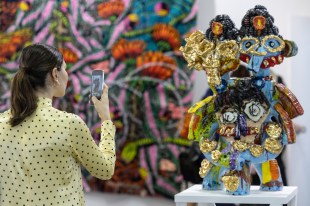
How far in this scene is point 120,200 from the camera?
13.1ft

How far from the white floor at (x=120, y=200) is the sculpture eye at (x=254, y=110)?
151 centimetres

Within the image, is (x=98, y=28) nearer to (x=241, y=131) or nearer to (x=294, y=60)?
(x=294, y=60)

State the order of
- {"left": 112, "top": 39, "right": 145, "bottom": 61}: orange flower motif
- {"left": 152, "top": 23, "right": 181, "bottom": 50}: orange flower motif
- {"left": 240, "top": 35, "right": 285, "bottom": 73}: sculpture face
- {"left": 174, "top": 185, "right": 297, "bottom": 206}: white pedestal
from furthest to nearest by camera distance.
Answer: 1. {"left": 112, "top": 39, "right": 145, "bottom": 61}: orange flower motif
2. {"left": 152, "top": 23, "right": 181, "bottom": 50}: orange flower motif
3. {"left": 240, "top": 35, "right": 285, "bottom": 73}: sculpture face
4. {"left": 174, "top": 185, "right": 297, "bottom": 206}: white pedestal

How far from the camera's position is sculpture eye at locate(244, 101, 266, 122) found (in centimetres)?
243

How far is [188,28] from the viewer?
3758 millimetres

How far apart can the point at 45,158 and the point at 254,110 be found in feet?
2.61

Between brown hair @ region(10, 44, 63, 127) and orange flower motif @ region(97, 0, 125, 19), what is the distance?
186cm

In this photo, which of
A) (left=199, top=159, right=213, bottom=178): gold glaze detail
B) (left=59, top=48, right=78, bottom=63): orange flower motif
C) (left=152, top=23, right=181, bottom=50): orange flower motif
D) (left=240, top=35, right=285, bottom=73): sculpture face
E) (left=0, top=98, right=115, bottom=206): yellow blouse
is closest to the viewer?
(left=0, top=98, right=115, bottom=206): yellow blouse

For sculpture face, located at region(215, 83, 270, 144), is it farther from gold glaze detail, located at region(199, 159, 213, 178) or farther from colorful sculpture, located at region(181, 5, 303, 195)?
gold glaze detail, located at region(199, 159, 213, 178)

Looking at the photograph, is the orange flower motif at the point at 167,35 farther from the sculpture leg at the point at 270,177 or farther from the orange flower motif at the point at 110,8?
the sculpture leg at the point at 270,177

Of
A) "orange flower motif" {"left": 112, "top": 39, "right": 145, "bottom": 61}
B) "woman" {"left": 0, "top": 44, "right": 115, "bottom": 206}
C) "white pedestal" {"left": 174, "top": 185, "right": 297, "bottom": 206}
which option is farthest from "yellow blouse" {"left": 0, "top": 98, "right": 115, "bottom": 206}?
"orange flower motif" {"left": 112, "top": 39, "right": 145, "bottom": 61}

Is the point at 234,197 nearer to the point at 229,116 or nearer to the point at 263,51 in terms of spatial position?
the point at 229,116

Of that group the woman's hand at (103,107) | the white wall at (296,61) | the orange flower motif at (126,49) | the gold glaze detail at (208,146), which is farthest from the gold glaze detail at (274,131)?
the orange flower motif at (126,49)

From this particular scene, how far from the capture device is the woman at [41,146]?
2.01 meters
